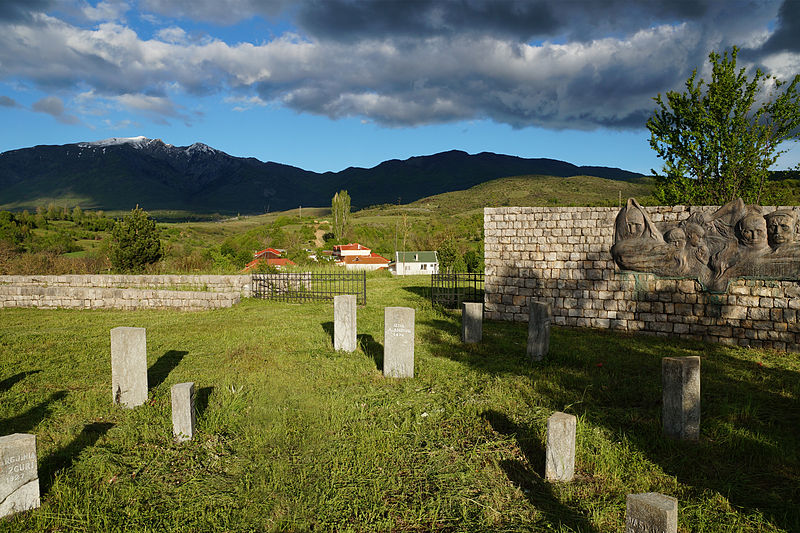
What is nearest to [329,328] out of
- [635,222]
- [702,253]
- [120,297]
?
[635,222]

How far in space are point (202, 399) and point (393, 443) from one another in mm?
3173

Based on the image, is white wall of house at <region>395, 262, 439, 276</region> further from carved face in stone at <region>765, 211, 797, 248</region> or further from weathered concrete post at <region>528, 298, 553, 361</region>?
weathered concrete post at <region>528, 298, 553, 361</region>

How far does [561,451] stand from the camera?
431 centimetres

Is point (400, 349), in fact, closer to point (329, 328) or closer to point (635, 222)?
point (329, 328)

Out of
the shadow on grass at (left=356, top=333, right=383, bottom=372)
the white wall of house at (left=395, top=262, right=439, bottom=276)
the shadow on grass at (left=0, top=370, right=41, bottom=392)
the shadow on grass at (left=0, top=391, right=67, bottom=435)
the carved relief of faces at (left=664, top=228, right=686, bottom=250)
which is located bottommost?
the white wall of house at (left=395, top=262, right=439, bottom=276)

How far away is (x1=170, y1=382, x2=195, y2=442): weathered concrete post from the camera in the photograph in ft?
17.0

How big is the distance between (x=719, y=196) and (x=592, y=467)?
18.1 meters

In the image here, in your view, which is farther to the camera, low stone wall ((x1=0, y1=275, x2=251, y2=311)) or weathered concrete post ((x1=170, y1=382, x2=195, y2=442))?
low stone wall ((x1=0, y1=275, x2=251, y2=311))

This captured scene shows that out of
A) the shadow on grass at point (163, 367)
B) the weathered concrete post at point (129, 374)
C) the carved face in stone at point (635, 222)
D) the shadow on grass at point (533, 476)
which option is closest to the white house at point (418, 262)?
the carved face in stone at point (635, 222)

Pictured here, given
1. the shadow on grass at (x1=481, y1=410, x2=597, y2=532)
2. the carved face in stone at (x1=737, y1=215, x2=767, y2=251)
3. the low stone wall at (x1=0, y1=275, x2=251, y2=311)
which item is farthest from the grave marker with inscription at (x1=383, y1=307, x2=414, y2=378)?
the low stone wall at (x1=0, y1=275, x2=251, y2=311)

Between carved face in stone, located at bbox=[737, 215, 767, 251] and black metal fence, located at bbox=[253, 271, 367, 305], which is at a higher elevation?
carved face in stone, located at bbox=[737, 215, 767, 251]

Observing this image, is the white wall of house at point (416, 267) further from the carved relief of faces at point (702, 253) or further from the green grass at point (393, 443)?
the green grass at point (393, 443)

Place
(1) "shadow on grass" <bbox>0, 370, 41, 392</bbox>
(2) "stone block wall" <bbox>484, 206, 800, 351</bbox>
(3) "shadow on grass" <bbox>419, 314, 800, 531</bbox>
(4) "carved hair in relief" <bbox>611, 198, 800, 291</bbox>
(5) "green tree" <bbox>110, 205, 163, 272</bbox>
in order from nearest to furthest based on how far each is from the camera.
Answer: (3) "shadow on grass" <bbox>419, 314, 800, 531</bbox>, (1) "shadow on grass" <bbox>0, 370, 41, 392</bbox>, (4) "carved hair in relief" <bbox>611, 198, 800, 291</bbox>, (2) "stone block wall" <bbox>484, 206, 800, 351</bbox>, (5) "green tree" <bbox>110, 205, 163, 272</bbox>

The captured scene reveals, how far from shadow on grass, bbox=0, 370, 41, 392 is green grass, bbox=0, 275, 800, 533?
6cm
